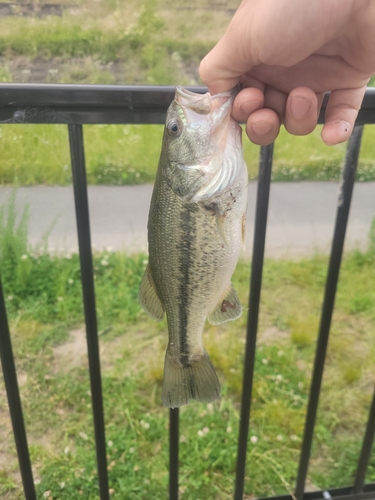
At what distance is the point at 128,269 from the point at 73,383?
0.84 meters

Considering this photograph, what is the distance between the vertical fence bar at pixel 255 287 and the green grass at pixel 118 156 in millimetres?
547

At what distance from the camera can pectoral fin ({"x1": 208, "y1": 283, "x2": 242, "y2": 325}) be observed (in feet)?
3.52

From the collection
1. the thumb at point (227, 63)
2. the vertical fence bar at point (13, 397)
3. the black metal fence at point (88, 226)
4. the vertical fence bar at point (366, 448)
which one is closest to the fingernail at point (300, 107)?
the thumb at point (227, 63)

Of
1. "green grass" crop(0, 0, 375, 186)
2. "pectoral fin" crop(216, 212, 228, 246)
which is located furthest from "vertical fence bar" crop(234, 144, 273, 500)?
"green grass" crop(0, 0, 375, 186)

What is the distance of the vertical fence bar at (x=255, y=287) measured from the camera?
1.20 m

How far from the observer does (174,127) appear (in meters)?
0.94

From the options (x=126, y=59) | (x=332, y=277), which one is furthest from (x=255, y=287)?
(x=126, y=59)

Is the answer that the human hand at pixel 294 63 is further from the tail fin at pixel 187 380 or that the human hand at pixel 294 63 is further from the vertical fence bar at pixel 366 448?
the vertical fence bar at pixel 366 448

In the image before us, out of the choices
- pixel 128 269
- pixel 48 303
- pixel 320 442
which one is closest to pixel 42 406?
pixel 48 303

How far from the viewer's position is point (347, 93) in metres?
1.08

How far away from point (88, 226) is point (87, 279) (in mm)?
148

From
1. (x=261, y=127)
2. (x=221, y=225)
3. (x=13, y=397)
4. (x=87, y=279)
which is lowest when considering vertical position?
(x=13, y=397)

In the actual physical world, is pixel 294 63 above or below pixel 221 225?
above

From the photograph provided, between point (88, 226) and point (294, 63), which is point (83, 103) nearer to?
point (88, 226)
